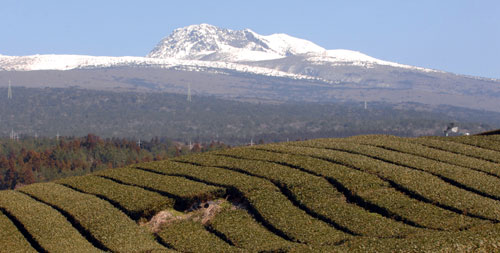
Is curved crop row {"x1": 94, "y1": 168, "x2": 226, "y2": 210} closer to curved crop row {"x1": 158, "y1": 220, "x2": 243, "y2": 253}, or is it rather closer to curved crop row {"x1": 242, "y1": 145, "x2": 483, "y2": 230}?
curved crop row {"x1": 158, "y1": 220, "x2": 243, "y2": 253}

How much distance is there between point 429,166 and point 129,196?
1016 inches

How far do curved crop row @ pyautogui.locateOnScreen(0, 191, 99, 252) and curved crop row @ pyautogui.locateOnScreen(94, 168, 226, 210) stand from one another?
855cm

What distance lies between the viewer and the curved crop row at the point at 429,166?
185ft

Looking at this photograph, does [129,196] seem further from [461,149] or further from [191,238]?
[461,149]

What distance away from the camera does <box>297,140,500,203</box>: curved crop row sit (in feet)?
185

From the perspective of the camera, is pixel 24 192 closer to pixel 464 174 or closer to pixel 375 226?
pixel 375 226

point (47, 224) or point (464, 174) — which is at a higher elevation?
point (464, 174)

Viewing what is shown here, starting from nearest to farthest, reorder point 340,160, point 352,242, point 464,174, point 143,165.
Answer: point 352,242, point 464,174, point 340,160, point 143,165

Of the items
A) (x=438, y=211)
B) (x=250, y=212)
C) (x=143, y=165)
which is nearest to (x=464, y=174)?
(x=438, y=211)

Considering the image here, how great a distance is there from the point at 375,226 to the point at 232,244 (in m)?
9.97

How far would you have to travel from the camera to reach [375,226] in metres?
49.9

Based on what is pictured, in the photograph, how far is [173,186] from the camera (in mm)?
61062

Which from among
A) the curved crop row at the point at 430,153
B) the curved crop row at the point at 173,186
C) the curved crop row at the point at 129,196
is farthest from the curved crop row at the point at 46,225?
the curved crop row at the point at 430,153

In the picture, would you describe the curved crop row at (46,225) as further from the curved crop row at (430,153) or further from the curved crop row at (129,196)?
the curved crop row at (430,153)
